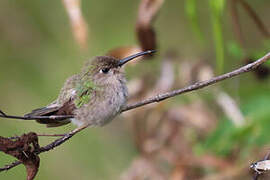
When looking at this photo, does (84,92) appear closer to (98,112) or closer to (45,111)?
(98,112)

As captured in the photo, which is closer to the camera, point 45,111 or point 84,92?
point 45,111

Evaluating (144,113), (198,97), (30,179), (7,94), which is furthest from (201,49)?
(30,179)

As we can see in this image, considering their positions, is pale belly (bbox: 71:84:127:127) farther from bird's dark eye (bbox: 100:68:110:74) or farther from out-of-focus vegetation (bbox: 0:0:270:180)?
out-of-focus vegetation (bbox: 0:0:270:180)

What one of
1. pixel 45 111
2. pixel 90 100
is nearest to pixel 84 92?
pixel 90 100

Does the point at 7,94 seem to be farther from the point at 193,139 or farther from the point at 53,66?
the point at 193,139

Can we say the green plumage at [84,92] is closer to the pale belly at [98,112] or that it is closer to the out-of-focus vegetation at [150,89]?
the pale belly at [98,112]

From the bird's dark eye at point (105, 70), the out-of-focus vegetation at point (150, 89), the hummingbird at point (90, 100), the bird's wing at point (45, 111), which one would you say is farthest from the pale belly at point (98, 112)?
the out-of-focus vegetation at point (150, 89)
